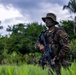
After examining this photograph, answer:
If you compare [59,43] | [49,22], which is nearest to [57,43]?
[59,43]

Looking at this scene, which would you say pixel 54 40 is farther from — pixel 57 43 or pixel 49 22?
pixel 49 22

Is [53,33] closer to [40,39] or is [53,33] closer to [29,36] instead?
[40,39]

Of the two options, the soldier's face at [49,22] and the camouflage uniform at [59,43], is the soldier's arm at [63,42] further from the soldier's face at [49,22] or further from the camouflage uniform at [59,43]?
the soldier's face at [49,22]

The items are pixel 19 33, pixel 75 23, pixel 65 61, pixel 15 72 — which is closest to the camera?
pixel 15 72

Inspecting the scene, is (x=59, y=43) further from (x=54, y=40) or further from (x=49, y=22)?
(x=49, y=22)

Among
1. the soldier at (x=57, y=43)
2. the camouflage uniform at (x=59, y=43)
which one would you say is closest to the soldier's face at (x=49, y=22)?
the soldier at (x=57, y=43)

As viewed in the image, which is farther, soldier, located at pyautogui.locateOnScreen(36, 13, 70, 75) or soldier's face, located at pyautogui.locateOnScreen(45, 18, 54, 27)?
soldier's face, located at pyautogui.locateOnScreen(45, 18, 54, 27)

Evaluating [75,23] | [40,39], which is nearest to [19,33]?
[75,23]

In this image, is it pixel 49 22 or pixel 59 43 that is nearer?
pixel 59 43

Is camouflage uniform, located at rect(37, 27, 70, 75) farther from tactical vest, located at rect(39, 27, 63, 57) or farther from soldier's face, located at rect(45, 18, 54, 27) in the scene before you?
soldier's face, located at rect(45, 18, 54, 27)

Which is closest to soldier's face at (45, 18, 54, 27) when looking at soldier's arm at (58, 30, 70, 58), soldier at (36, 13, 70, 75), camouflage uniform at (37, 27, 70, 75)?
soldier at (36, 13, 70, 75)

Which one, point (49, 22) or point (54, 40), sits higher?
point (49, 22)

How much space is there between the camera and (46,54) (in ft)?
17.4

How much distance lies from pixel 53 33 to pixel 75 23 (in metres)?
51.6
